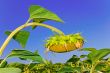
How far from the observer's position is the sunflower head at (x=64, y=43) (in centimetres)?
169

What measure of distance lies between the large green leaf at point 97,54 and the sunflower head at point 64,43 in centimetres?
48

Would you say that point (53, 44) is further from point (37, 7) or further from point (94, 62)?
point (94, 62)

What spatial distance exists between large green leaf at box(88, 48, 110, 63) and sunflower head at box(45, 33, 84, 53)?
1.58ft

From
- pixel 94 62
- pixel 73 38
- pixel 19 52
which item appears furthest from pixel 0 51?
pixel 94 62

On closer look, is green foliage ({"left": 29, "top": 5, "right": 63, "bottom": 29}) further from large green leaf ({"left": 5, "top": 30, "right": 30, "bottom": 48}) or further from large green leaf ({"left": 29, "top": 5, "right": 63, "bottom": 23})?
large green leaf ({"left": 5, "top": 30, "right": 30, "bottom": 48})

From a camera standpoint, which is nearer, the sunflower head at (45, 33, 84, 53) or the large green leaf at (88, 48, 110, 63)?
the sunflower head at (45, 33, 84, 53)

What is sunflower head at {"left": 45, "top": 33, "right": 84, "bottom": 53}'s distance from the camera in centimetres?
169

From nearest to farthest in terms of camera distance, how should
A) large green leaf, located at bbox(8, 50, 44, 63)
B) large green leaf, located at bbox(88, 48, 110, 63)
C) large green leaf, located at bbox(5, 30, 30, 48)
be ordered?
large green leaf, located at bbox(8, 50, 44, 63)
large green leaf, located at bbox(5, 30, 30, 48)
large green leaf, located at bbox(88, 48, 110, 63)

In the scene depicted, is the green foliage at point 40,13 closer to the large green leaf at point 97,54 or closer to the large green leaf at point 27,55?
the large green leaf at point 27,55

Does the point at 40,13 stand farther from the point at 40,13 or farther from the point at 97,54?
the point at 97,54

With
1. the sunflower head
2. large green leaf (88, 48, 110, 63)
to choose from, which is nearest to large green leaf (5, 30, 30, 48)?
the sunflower head

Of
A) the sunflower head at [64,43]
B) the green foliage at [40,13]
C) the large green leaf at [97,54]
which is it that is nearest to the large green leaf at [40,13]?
the green foliage at [40,13]

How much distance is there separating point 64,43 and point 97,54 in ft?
2.37

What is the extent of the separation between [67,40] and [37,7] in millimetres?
251
